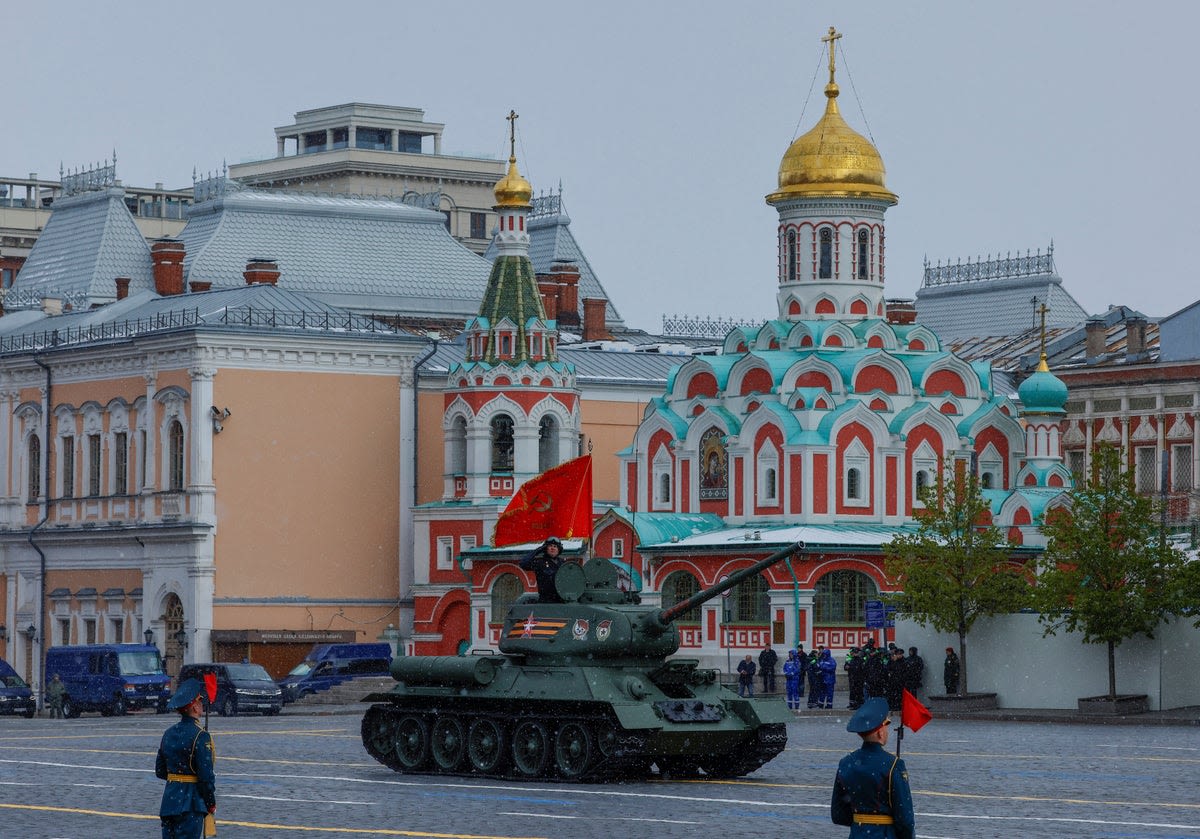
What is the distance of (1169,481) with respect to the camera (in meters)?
65.2

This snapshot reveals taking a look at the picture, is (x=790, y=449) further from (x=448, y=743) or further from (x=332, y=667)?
(x=448, y=743)

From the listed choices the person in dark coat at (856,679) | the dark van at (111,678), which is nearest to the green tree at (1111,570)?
the person in dark coat at (856,679)

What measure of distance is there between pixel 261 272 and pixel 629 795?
43362 mm

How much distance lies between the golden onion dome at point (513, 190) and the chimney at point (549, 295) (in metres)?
→ 10.4

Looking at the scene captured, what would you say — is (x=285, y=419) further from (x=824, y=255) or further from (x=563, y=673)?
(x=563, y=673)

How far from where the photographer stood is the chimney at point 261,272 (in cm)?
6731

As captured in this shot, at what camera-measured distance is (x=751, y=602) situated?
2239 inches

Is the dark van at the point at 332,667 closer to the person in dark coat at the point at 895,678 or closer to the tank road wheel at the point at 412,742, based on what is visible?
the person in dark coat at the point at 895,678

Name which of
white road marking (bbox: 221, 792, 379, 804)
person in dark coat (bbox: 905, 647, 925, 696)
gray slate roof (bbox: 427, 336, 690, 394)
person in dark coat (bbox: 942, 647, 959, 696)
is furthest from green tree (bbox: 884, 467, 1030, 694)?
white road marking (bbox: 221, 792, 379, 804)

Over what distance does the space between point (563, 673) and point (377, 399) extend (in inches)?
1414

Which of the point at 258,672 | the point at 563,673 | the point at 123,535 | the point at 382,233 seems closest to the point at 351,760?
the point at 563,673

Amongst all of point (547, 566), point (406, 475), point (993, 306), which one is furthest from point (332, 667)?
point (993, 306)

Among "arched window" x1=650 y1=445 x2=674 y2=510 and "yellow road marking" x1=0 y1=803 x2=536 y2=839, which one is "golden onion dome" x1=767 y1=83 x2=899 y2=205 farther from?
"yellow road marking" x1=0 y1=803 x2=536 y2=839

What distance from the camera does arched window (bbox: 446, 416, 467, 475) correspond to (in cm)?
6266
